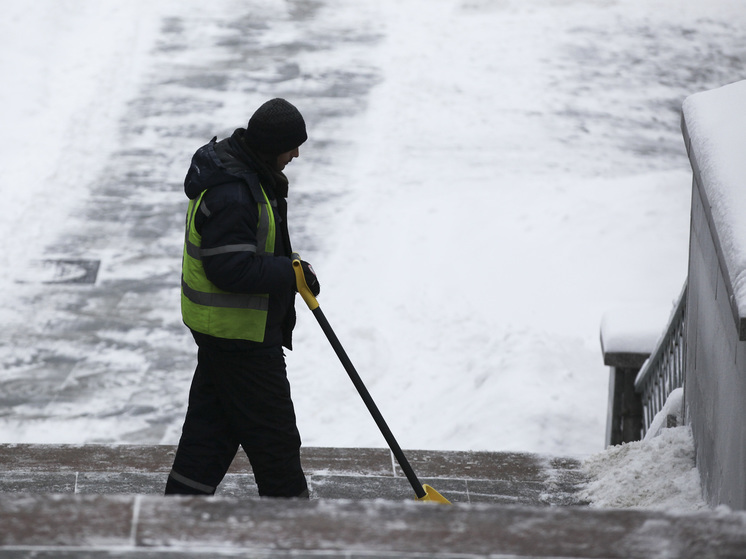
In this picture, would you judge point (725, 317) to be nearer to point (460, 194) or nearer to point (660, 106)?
point (460, 194)

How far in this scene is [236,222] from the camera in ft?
10.3

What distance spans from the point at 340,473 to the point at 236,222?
1.58 m

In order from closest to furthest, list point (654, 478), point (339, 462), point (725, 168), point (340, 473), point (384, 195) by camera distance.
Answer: point (725, 168) → point (654, 478) → point (340, 473) → point (339, 462) → point (384, 195)

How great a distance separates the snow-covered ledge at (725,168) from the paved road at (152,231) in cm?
420

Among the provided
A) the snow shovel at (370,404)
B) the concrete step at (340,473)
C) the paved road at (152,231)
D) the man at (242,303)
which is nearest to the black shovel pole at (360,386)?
the snow shovel at (370,404)

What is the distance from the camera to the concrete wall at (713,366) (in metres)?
2.84

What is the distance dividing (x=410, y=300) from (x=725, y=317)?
507 centimetres

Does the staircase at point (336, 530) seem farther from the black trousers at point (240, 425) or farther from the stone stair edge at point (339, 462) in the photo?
the stone stair edge at point (339, 462)

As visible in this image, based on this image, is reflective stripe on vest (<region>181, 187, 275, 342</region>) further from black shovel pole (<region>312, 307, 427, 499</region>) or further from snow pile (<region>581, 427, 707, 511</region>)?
snow pile (<region>581, 427, 707, 511</region>)

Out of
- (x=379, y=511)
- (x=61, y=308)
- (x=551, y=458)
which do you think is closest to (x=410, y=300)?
(x=61, y=308)

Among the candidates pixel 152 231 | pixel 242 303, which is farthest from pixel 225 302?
pixel 152 231

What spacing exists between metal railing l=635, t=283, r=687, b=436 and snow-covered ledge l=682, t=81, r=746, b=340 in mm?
877

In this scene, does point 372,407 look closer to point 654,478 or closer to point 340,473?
point 340,473

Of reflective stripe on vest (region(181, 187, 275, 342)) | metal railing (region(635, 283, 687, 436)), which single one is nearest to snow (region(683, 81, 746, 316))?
metal railing (region(635, 283, 687, 436))
